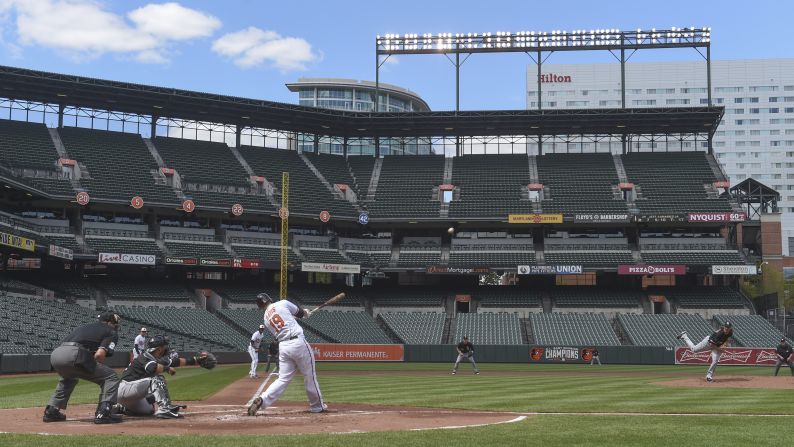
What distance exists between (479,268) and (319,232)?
50.1 ft

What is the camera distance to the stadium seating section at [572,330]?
60281 millimetres

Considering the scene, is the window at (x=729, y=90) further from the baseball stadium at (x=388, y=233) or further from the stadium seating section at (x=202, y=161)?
the stadium seating section at (x=202, y=161)

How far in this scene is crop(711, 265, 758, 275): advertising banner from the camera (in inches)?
2601

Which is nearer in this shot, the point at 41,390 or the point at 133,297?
the point at 41,390

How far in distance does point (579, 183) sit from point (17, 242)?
46852 mm

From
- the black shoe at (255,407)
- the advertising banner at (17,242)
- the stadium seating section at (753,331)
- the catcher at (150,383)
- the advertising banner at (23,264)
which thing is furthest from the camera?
the advertising banner at (23,264)

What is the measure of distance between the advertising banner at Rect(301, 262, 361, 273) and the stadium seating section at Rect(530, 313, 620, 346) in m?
15.1

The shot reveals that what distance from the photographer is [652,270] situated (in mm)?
66750

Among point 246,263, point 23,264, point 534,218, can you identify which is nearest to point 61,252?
point 23,264

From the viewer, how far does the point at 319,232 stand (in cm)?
7438

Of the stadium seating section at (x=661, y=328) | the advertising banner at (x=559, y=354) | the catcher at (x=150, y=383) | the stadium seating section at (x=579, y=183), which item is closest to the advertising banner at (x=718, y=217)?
the stadium seating section at (x=579, y=183)

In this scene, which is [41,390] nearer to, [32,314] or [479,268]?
[32,314]

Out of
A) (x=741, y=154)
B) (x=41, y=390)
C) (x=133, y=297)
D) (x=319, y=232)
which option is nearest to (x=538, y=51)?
(x=319, y=232)

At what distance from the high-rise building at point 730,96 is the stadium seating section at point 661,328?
5058 inches
